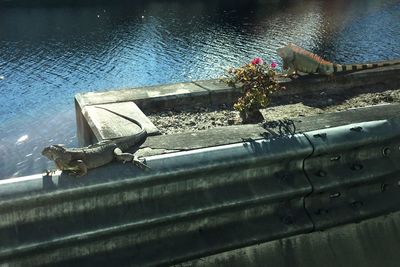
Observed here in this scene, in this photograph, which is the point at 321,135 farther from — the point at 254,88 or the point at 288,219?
the point at 254,88

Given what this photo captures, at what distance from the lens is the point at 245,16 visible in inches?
1544

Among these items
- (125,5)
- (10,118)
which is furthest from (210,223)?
(125,5)

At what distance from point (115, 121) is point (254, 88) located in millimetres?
2263

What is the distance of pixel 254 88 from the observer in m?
7.38

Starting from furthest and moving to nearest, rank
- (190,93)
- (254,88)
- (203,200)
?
(190,93) → (254,88) → (203,200)

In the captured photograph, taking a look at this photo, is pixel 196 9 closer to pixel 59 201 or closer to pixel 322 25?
pixel 322 25

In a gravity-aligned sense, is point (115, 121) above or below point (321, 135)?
below

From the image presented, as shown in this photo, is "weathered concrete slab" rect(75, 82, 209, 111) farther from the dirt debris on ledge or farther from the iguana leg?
the iguana leg

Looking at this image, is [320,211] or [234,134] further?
[234,134]

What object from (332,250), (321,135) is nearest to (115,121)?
(321,135)

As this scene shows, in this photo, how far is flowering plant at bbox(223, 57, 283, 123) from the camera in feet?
23.4

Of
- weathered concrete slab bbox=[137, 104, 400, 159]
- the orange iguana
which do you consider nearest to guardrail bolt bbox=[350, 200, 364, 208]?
weathered concrete slab bbox=[137, 104, 400, 159]

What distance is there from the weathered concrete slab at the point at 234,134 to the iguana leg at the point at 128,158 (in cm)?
36

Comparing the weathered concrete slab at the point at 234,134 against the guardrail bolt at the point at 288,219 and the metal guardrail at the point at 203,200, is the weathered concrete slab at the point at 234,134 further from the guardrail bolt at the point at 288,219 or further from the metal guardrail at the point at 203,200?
the guardrail bolt at the point at 288,219
